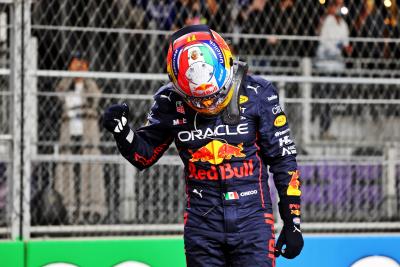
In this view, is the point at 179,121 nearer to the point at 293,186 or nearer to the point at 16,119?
the point at 293,186

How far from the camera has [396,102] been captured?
24.7 ft

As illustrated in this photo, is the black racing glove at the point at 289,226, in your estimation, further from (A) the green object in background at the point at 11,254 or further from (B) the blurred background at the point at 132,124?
(B) the blurred background at the point at 132,124

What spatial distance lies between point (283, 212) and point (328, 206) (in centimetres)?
330

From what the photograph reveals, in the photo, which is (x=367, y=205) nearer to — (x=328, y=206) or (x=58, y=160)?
(x=328, y=206)

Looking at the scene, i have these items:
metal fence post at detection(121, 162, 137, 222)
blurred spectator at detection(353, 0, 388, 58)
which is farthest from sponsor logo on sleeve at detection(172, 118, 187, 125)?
blurred spectator at detection(353, 0, 388, 58)

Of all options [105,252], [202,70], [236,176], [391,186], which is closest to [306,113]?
[391,186]

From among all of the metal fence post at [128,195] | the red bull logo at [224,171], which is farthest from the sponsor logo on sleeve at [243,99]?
the metal fence post at [128,195]

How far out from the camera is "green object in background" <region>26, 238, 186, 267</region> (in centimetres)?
574

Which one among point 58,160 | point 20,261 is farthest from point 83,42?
point 20,261

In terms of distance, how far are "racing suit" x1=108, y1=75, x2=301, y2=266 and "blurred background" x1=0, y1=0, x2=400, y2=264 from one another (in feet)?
6.66

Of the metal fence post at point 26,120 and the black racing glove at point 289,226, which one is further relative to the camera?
the metal fence post at point 26,120

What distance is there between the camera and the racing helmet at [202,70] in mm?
3869

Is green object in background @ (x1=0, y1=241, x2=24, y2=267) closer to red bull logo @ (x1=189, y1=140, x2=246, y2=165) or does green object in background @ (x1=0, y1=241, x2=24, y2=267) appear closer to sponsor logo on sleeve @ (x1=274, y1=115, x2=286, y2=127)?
red bull logo @ (x1=189, y1=140, x2=246, y2=165)

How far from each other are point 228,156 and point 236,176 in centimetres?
10
